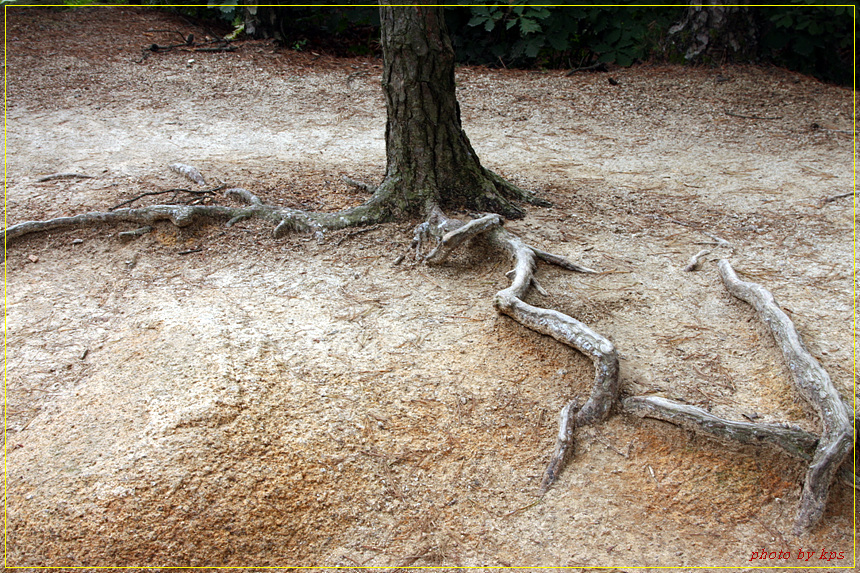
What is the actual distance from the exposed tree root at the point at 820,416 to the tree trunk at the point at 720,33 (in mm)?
6505

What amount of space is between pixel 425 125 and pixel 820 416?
2.84m

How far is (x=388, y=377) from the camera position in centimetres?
300

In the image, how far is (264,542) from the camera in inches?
94.8

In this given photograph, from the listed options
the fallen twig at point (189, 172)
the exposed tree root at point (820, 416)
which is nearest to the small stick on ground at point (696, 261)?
the exposed tree root at point (820, 416)

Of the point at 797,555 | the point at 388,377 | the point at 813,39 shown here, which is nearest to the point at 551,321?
the point at 388,377

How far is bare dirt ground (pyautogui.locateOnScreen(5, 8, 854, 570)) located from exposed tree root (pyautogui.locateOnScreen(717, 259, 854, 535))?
8 cm

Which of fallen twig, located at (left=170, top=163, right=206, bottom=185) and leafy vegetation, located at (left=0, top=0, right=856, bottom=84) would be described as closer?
fallen twig, located at (left=170, top=163, right=206, bottom=185)

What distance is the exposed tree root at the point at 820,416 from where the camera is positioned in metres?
2.41

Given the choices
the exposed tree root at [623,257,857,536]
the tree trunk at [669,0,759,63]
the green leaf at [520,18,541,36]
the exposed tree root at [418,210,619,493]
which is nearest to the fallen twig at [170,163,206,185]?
Result: the exposed tree root at [418,210,619,493]

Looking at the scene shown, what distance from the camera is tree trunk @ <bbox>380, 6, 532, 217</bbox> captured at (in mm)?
3963

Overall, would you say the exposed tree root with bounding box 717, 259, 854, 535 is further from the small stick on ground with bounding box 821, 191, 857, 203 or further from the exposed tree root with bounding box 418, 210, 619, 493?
the small stick on ground with bounding box 821, 191, 857, 203

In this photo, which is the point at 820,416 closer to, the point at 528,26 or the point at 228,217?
the point at 228,217

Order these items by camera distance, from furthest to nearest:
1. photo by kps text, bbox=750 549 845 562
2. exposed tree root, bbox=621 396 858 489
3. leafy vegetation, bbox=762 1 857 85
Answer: leafy vegetation, bbox=762 1 857 85, exposed tree root, bbox=621 396 858 489, photo by kps text, bbox=750 549 845 562

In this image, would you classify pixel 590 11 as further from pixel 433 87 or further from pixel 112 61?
pixel 112 61
